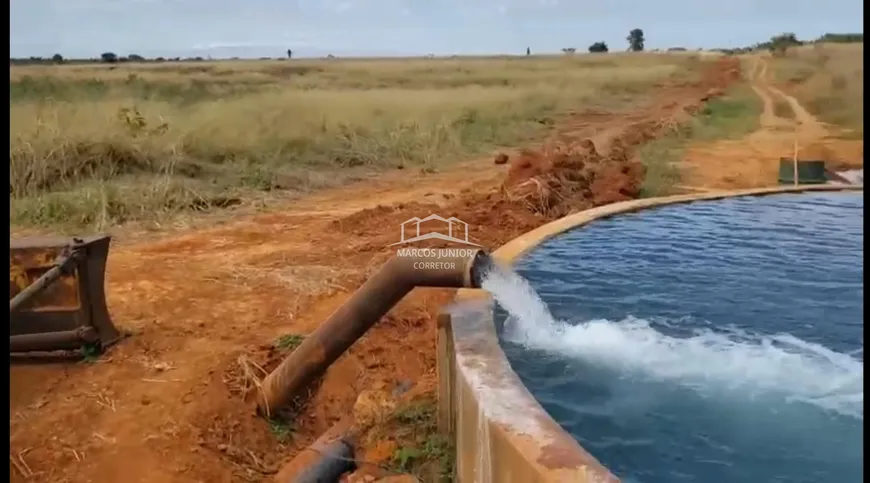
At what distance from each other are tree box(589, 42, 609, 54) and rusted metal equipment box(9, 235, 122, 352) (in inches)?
76.4

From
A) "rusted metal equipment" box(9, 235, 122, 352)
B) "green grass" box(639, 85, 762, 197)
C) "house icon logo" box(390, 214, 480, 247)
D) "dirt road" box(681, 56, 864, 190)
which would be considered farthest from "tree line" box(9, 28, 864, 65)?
"green grass" box(639, 85, 762, 197)

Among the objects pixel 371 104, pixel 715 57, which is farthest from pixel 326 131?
pixel 715 57

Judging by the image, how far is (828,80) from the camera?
388cm

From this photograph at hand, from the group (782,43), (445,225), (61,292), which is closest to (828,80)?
(782,43)

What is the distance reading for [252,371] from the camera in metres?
3.33

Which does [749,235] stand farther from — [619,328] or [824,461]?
[824,461]

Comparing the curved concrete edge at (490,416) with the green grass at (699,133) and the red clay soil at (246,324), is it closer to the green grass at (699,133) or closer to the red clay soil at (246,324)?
the red clay soil at (246,324)

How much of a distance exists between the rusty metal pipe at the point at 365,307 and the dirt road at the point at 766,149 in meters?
1.98

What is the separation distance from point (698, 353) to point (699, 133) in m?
3.22

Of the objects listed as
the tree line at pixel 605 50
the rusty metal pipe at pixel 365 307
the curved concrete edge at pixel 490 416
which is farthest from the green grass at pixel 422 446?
the tree line at pixel 605 50

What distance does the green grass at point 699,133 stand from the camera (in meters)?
5.18

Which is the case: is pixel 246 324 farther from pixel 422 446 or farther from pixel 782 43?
pixel 782 43

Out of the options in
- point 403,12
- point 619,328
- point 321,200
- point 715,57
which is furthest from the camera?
point 321,200

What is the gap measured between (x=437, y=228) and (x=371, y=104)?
1.05 meters
